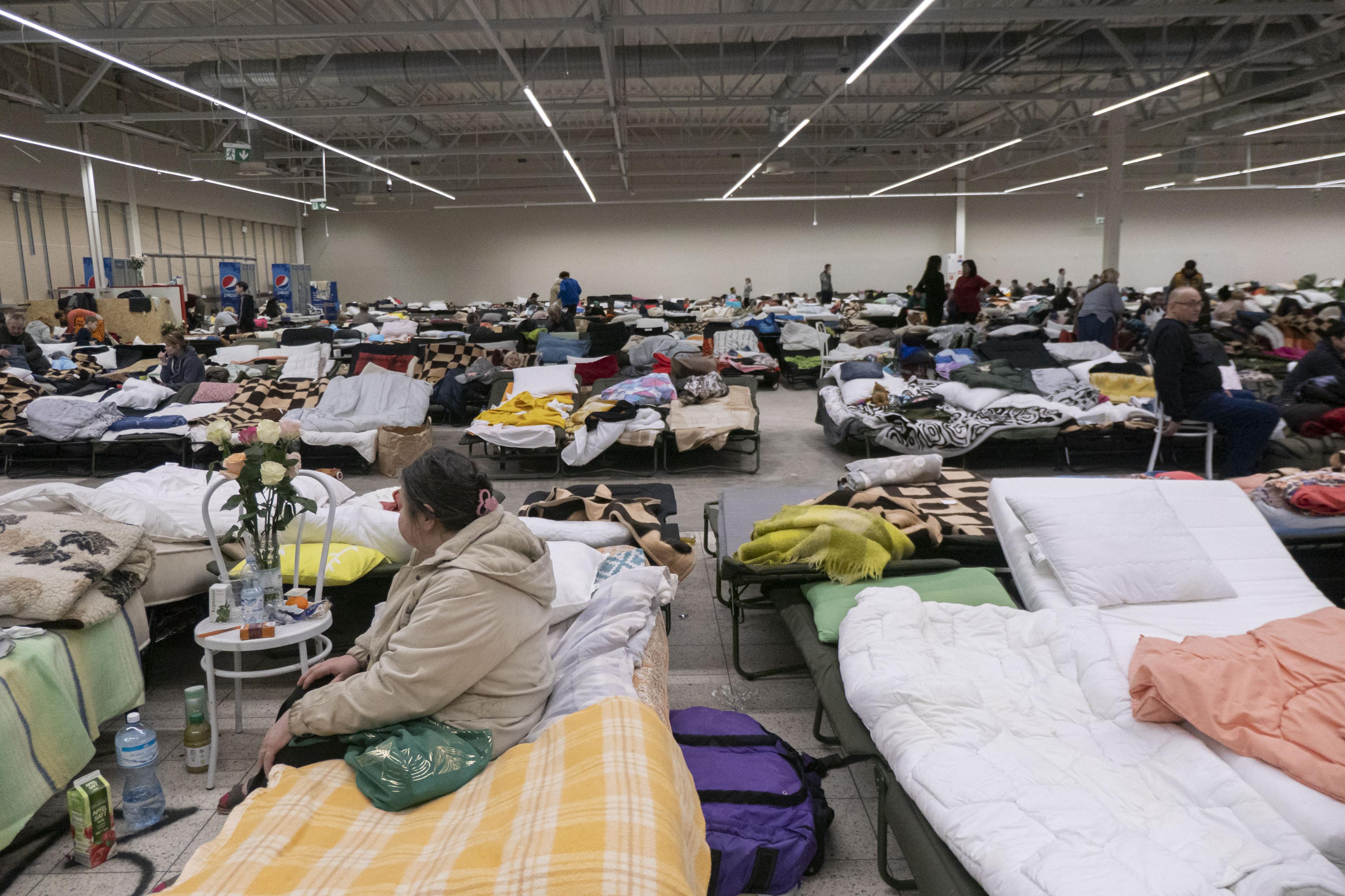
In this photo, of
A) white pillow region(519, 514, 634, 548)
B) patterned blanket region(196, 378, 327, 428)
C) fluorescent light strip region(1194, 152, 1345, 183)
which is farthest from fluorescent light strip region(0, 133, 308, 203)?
fluorescent light strip region(1194, 152, 1345, 183)

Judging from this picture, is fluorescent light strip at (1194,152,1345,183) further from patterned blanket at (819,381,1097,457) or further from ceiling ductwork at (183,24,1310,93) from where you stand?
patterned blanket at (819,381,1097,457)

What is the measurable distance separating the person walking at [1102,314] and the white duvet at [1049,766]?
24.3 feet

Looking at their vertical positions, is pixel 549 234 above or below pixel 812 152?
below

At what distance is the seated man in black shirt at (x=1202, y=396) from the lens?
5.08 meters

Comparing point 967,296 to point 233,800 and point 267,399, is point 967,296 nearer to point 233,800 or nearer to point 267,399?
point 267,399

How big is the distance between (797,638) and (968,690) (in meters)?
0.75

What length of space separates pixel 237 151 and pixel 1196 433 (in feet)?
36.7

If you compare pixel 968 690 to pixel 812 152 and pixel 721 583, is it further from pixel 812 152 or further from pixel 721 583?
pixel 812 152

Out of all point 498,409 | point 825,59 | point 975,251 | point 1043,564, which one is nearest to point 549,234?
point 975,251

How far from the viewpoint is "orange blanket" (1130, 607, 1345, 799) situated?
6.42ft

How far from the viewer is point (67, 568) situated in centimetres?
282

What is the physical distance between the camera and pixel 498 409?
23.6 ft

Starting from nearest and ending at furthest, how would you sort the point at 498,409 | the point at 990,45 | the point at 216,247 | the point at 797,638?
the point at 797,638
the point at 498,409
the point at 990,45
the point at 216,247

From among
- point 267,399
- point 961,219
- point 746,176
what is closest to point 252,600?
point 267,399
